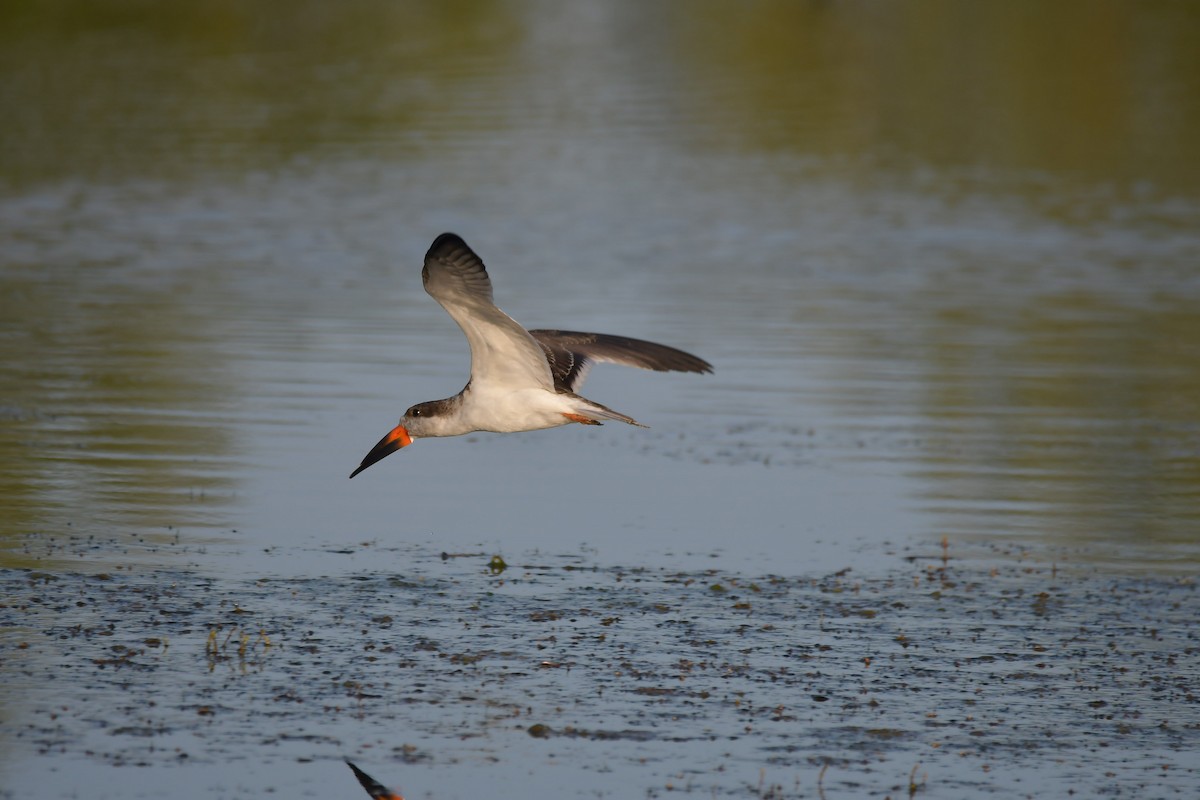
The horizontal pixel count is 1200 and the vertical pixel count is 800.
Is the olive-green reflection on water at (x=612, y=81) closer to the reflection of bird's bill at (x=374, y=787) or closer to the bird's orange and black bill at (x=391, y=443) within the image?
the bird's orange and black bill at (x=391, y=443)

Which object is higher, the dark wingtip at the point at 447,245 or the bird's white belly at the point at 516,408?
the dark wingtip at the point at 447,245

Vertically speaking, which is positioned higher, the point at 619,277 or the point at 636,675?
the point at 619,277

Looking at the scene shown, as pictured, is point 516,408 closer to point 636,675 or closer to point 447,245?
point 447,245

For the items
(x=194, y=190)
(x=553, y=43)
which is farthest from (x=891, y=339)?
(x=553, y=43)

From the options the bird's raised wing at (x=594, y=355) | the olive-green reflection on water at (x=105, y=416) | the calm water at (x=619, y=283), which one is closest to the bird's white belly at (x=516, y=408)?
the bird's raised wing at (x=594, y=355)

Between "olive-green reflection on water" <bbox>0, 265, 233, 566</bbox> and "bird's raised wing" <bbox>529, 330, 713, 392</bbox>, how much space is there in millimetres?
A: 2935

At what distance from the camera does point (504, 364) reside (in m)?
10.3

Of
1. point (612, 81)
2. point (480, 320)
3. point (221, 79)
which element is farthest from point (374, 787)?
point (612, 81)

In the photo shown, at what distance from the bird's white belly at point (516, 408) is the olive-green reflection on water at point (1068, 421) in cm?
373

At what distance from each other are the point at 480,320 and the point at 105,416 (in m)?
7.40

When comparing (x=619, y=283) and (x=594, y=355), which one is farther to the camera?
(x=619, y=283)

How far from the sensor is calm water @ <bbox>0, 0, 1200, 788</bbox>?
13055 mm

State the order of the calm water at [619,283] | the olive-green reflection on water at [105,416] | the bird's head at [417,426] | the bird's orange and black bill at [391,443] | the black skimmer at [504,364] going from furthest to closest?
the calm water at [619,283]
the olive-green reflection on water at [105,416]
the bird's orange and black bill at [391,443]
the bird's head at [417,426]
the black skimmer at [504,364]

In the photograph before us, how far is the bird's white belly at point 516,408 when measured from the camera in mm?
10391
